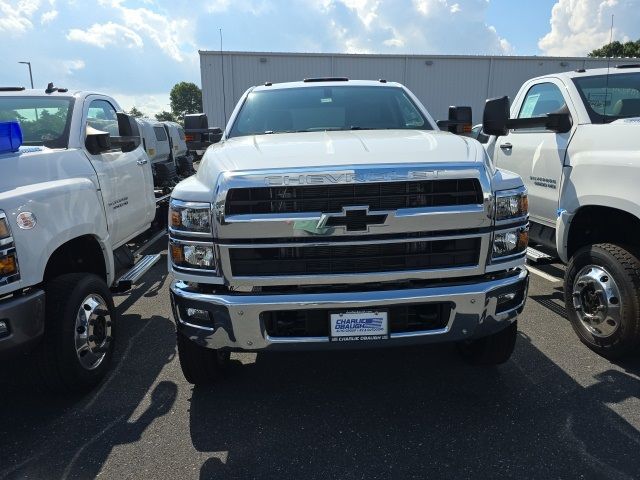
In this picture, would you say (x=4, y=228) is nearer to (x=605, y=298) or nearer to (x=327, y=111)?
(x=327, y=111)

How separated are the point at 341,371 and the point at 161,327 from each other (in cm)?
192

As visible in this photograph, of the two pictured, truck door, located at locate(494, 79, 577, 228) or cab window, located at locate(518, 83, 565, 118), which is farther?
cab window, located at locate(518, 83, 565, 118)

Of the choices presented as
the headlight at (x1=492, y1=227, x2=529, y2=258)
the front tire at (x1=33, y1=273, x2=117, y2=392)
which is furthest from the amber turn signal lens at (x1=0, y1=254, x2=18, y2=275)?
the headlight at (x1=492, y1=227, x2=529, y2=258)

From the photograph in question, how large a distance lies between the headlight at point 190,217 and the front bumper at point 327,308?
0.34 meters

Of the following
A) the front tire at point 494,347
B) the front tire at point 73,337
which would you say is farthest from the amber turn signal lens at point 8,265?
the front tire at point 494,347

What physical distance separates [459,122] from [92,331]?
11.5ft

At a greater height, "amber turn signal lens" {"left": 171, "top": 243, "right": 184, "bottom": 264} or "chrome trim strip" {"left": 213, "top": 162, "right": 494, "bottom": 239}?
"chrome trim strip" {"left": 213, "top": 162, "right": 494, "bottom": 239}

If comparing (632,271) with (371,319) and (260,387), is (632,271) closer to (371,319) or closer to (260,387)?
(371,319)

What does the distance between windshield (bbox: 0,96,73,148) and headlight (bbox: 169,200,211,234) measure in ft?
6.36

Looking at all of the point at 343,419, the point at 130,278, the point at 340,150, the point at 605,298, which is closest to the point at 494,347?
the point at 605,298

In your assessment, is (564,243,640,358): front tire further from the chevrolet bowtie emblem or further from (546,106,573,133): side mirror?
the chevrolet bowtie emblem

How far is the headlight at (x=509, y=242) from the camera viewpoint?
281 cm

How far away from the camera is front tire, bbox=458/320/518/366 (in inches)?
132

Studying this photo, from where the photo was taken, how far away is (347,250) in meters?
2.72
